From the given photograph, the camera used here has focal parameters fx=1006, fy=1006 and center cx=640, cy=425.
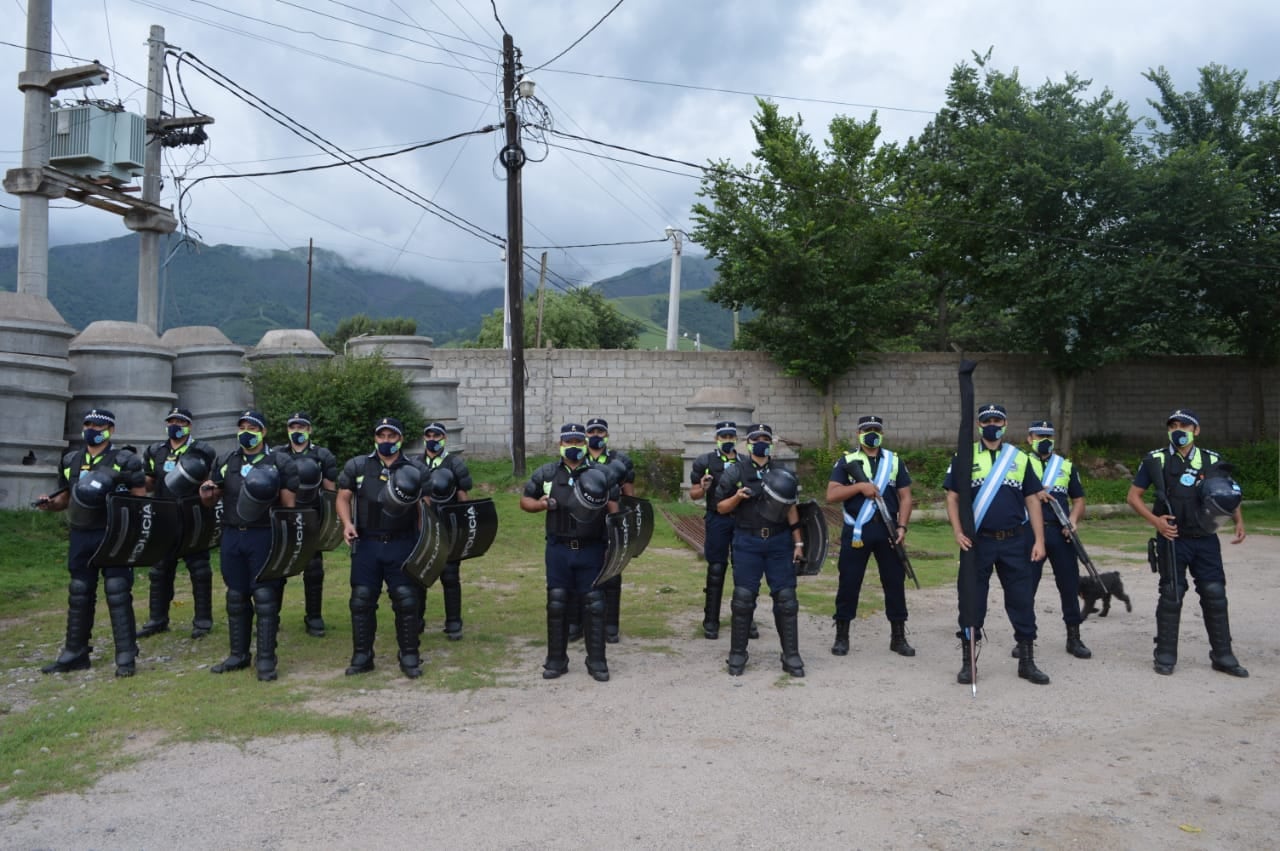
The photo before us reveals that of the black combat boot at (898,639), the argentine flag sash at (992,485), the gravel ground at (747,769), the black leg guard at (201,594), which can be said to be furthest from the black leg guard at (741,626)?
the black leg guard at (201,594)

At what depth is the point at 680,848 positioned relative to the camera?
457 centimetres

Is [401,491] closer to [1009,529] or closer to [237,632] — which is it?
[237,632]

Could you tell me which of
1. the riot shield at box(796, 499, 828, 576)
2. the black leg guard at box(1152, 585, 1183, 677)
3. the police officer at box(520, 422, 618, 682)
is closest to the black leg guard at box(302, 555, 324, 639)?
the police officer at box(520, 422, 618, 682)

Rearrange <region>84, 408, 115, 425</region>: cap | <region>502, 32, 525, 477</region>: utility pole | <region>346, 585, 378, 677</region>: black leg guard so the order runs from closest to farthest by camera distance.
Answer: <region>346, 585, 378, 677</region>: black leg guard
<region>84, 408, 115, 425</region>: cap
<region>502, 32, 525, 477</region>: utility pole

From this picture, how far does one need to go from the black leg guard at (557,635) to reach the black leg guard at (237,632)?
7.86ft

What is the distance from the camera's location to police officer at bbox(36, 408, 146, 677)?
25.3 feet

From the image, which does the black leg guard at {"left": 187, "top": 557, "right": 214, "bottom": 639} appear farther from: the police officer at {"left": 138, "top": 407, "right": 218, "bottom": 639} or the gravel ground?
the gravel ground

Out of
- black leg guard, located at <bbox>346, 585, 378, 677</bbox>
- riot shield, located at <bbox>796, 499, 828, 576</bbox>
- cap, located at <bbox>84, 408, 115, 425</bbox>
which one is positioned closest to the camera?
black leg guard, located at <bbox>346, 585, 378, 677</bbox>

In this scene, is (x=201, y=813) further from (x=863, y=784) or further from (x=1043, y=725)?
(x=1043, y=725)

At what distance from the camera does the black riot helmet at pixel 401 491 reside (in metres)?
7.55

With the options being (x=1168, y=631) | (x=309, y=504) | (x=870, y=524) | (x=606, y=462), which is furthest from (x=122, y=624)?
(x=1168, y=631)

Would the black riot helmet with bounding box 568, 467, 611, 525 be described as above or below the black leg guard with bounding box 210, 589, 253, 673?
above

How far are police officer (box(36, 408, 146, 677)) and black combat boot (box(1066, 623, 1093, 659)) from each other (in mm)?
7583

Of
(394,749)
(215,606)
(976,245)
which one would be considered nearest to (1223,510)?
(394,749)
